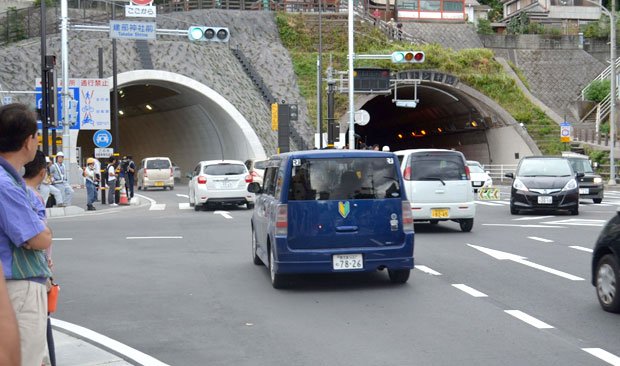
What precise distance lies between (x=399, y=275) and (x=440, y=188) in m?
6.89

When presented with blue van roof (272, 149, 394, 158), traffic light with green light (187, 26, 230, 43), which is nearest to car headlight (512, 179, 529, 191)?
traffic light with green light (187, 26, 230, 43)

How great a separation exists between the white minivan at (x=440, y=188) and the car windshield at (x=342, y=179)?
6785 millimetres

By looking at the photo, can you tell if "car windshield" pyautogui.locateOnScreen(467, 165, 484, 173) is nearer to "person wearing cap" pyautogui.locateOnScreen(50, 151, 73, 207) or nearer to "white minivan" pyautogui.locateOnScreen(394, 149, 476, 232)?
"person wearing cap" pyautogui.locateOnScreen(50, 151, 73, 207)

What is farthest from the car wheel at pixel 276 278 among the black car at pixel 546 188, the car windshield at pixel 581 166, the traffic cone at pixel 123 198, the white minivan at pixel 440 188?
the car windshield at pixel 581 166

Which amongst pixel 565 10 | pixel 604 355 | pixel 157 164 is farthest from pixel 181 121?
pixel 565 10

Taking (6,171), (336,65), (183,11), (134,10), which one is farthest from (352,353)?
(183,11)

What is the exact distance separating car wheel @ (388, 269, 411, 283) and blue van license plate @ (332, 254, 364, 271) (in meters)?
0.71

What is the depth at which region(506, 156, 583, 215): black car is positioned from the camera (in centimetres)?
2195

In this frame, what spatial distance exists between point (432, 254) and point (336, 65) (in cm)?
4064

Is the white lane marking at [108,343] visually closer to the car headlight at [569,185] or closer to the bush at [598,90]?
the car headlight at [569,185]

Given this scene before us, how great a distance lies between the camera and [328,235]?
1025 centimetres

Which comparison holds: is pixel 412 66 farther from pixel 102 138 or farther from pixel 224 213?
pixel 224 213

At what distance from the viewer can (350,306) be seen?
9297 millimetres

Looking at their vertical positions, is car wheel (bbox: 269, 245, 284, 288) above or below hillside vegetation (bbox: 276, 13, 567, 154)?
below
